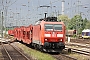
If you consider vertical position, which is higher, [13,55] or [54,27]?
[54,27]

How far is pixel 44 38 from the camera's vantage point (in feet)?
73.6

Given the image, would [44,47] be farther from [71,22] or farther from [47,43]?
[71,22]

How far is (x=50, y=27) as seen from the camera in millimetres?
22969

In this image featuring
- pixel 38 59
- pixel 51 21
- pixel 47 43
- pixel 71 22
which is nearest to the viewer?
pixel 38 59

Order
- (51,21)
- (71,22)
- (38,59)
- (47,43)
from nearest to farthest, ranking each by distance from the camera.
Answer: (38,59), (47,43), (51,21), (71,22)

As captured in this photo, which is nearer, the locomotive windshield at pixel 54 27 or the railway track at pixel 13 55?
the railway track at pixel 13 55

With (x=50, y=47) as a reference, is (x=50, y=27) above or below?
above

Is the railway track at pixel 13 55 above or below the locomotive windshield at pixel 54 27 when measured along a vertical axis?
below

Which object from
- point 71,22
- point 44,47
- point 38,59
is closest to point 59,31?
point 44,47

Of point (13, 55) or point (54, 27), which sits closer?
point (13, 55)

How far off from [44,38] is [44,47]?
805 mm

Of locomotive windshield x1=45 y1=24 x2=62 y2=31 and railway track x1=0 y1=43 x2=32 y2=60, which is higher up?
locomotive windshield x1=45 y1=24 x2=62 y2=31

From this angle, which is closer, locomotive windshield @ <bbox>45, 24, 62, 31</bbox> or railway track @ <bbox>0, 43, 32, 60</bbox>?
railway track @ <bbox>0, 43, 32, 60</bbox>

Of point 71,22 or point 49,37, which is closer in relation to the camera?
point 49,37
